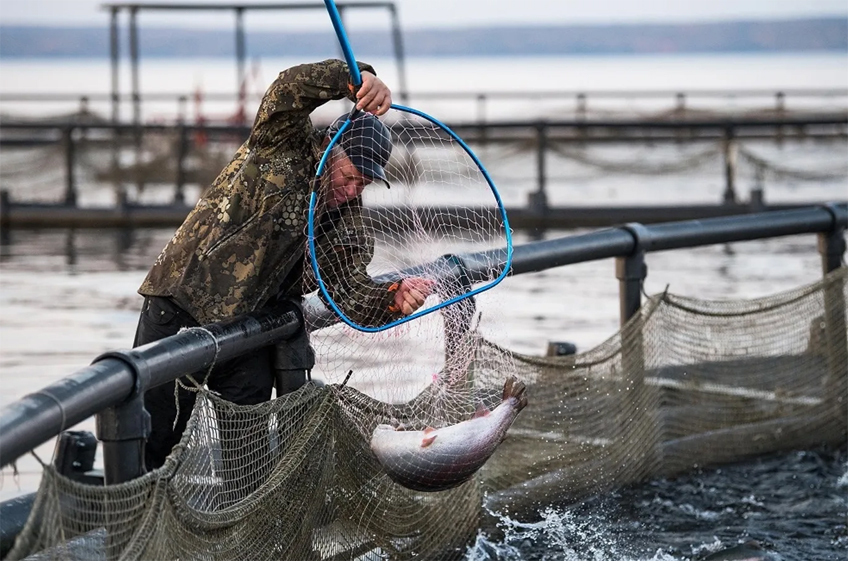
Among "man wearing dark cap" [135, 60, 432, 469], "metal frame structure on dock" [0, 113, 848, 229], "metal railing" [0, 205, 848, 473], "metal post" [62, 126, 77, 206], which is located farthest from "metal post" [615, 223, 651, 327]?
"metal post" [62, 126, 77, 206]

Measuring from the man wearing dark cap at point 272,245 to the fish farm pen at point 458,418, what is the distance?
0.59ft

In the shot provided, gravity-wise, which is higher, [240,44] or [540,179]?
[240,44]

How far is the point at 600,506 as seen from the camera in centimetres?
630

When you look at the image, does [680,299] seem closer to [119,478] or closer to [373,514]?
[373,514]

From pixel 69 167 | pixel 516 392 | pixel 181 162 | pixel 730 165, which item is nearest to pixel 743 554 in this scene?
pixel 516 392

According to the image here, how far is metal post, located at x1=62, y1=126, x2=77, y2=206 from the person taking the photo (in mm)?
19703

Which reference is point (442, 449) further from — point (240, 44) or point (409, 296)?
point (240, 44)

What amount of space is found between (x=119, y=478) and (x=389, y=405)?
124cm

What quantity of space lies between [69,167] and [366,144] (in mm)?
15708

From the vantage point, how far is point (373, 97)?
4.58 meters

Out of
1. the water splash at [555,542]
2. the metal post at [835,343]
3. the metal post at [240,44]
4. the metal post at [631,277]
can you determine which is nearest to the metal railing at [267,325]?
the metal post at [631,277]

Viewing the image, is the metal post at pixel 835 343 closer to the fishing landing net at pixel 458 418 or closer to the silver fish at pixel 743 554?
the fishing landing net at pixel 458 418

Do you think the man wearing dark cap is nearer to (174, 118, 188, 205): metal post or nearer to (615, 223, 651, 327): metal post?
(615, 223, 651, 327): metal post

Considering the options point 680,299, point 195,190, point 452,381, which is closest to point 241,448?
point 452,381
